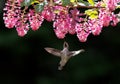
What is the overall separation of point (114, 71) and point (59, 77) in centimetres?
59

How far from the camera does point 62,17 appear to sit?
9.51 feet

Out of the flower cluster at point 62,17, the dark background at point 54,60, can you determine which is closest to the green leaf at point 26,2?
the flower cluster at point 62,17

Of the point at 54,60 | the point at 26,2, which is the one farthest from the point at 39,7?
the point at 54,60

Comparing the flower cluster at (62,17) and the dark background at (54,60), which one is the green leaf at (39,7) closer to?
the flower cluster at (62,17)

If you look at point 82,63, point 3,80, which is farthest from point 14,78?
point 82,63

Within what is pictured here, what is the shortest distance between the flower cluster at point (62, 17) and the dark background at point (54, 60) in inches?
129

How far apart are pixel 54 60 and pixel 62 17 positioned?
367 centimetres

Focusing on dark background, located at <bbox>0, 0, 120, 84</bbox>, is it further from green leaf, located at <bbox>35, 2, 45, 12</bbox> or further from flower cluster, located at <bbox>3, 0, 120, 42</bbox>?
green leaf, located at <bbox>35, 2, 45, 12</bbox>

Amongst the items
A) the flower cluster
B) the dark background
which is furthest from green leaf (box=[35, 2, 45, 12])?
the dark background

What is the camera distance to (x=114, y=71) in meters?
6.57

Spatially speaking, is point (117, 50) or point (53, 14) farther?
point (117, 50)

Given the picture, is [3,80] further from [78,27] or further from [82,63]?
[78,27]

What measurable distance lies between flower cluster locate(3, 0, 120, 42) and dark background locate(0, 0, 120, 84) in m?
3.28

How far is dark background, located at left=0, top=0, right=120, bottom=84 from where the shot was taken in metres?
6.42
